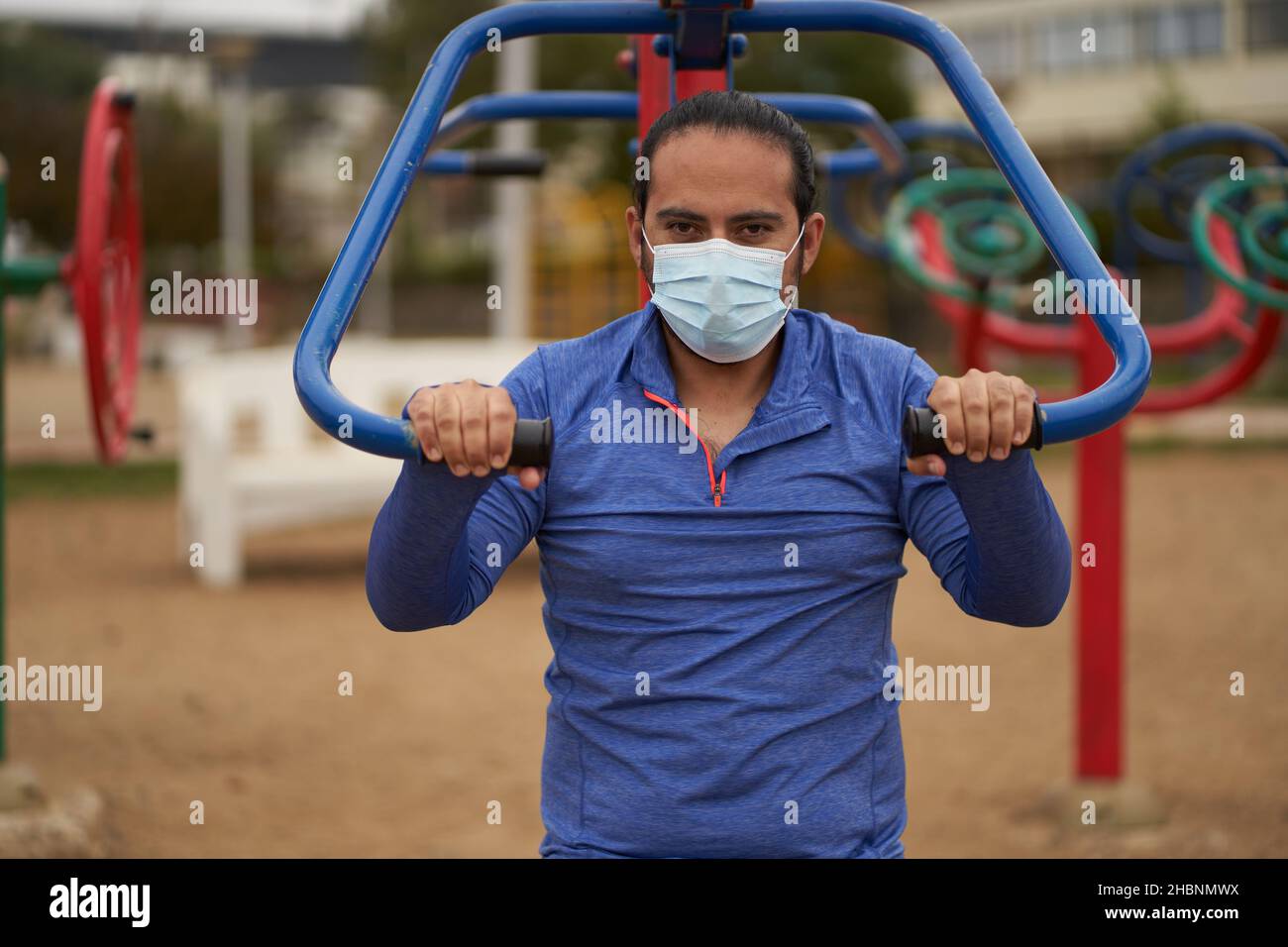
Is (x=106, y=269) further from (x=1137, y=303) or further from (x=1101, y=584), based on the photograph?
(x=1101, y=584)

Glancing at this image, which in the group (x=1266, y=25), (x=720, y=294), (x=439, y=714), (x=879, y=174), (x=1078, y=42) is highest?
(x=1078, y=42)

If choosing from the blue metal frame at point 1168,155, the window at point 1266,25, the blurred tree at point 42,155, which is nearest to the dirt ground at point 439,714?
the blue metal frame at point 1168,155

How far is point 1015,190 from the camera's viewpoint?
5.42ft

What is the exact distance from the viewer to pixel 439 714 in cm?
520

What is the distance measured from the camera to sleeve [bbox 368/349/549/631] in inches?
55.0

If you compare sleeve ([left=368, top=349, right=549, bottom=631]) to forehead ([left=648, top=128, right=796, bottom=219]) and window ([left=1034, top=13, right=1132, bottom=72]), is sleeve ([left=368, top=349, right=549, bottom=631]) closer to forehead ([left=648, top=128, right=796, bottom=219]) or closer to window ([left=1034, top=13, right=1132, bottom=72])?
forehead ([left=648, top=128, right=796, bottom=219])

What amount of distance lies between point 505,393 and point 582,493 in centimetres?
14

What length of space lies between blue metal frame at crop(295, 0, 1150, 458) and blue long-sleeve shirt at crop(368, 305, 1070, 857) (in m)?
0.09

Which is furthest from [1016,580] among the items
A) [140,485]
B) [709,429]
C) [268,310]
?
[268,310]

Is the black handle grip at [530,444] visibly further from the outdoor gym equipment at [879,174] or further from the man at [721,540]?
the outdoor gym equipment at [879,174]

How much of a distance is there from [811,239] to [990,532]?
1.22ft

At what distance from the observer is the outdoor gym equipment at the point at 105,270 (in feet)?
11.1

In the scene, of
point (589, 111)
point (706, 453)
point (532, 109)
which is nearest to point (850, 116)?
point (589, 111)
